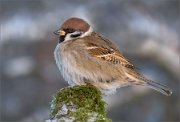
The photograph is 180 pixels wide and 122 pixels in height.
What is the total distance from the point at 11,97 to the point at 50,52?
612 mm

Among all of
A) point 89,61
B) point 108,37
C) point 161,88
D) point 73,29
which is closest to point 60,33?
point 73,29

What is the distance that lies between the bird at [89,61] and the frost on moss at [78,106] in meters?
1.19

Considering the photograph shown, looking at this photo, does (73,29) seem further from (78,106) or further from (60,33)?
(78,106)

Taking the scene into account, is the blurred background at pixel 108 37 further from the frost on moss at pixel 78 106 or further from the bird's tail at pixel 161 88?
the frost on moss at pixel 78 106

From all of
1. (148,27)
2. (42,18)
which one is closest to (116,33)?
(148,27)

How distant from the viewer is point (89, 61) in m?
4.80

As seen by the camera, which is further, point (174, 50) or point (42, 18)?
point (42, 18)

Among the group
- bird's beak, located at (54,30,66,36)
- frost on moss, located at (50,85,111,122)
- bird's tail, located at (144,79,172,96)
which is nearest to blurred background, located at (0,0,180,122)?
bird's tail, located at (144,79,172,96)

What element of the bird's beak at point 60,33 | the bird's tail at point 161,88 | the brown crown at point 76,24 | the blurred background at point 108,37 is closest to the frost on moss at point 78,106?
the brown crown at point 76,24

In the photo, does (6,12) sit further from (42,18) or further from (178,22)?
(178,22)

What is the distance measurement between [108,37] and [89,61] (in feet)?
8.17

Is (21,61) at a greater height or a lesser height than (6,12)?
lesser

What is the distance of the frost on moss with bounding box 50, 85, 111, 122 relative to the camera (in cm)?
298

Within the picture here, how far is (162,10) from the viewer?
26.6ft
